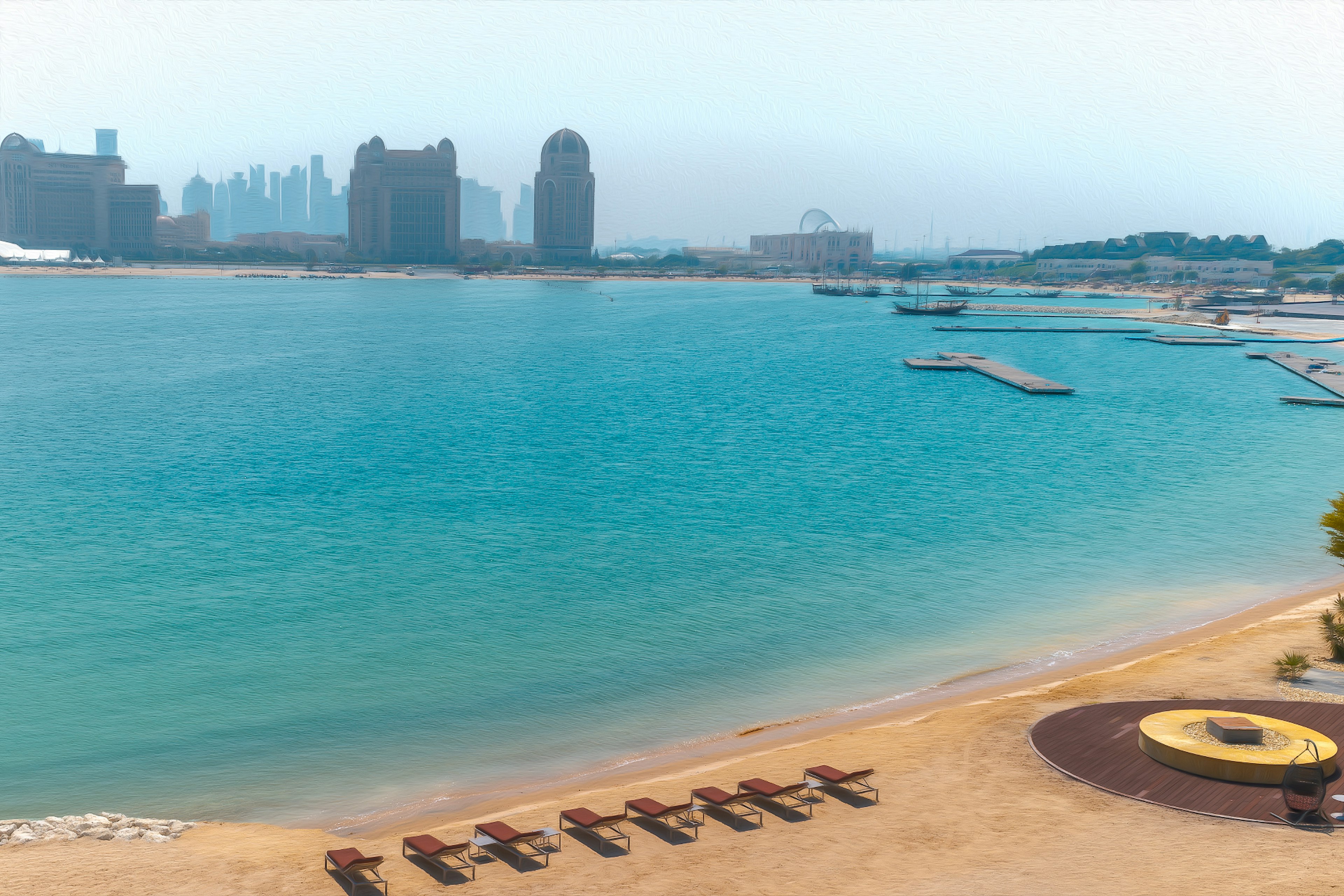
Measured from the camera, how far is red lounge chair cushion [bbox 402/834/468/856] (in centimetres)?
1438

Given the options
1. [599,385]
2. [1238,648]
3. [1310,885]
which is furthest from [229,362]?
[1310,885]

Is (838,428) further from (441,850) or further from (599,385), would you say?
(441,850)

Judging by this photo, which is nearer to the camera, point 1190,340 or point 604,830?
point 604,830

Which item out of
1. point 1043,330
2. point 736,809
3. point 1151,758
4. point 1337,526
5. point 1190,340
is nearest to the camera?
point 736,809

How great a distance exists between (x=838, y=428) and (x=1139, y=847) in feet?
177

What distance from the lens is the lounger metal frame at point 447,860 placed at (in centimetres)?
1429

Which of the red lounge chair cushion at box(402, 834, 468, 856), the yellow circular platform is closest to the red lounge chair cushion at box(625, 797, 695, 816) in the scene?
the red lounge chair cushion at box(402, 834, 468, 856)

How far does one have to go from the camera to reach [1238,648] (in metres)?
24.1

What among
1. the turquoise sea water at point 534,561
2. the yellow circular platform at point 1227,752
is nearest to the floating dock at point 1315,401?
the turquoise sea water at point 534,561

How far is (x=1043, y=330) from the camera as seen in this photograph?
150875mm

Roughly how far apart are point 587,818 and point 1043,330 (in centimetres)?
14674

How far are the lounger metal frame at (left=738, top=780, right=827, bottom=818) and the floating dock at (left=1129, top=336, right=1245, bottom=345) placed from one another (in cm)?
13253

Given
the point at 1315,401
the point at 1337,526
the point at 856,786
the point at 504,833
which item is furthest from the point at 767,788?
the point at 1315,401

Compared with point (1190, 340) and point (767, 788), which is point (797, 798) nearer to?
point (767, 788)
